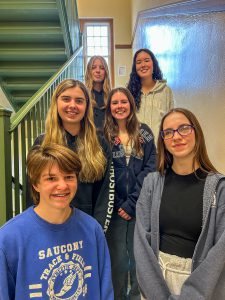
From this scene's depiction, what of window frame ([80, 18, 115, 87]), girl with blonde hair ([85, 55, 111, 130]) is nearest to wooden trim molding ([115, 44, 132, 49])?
window frame ([80, 18, 115, 87])

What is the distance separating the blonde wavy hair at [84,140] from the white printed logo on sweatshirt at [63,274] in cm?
53

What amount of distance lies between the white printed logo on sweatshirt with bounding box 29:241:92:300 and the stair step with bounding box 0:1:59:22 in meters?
3.63

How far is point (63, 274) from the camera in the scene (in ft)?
3.83

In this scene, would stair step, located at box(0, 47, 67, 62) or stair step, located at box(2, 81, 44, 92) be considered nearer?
stair step, located at box(0, 47, 67, 62)

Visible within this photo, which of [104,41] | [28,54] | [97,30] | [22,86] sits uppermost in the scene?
[97,30]

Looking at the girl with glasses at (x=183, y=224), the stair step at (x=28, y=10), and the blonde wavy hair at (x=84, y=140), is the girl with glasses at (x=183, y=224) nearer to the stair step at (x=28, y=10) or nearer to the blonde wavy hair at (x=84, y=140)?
the blonde wavy hair at (x=84, y=140)

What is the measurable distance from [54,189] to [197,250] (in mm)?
646

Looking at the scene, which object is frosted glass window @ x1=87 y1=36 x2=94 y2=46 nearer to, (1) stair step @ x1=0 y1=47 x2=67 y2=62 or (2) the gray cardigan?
(1) stair step @ x1=0 y1=47 x2=67 y2=62

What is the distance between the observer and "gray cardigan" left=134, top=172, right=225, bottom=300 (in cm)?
122

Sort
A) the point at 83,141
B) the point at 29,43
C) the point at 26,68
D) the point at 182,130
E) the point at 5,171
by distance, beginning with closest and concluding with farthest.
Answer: the point at 182,130 < the point at 83,141 < the point at 5,171 < the point at 29,43 < the point at 26,68

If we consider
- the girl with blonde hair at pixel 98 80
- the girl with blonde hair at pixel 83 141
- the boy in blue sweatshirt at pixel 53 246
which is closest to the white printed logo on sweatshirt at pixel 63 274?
the boy in blue sweatshirt at pixel 53 246

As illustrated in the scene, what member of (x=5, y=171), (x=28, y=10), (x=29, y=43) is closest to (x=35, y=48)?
(x=29, y=43)

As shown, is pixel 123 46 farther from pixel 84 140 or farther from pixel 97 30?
pixel 84 140

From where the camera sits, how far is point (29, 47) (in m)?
4.62
